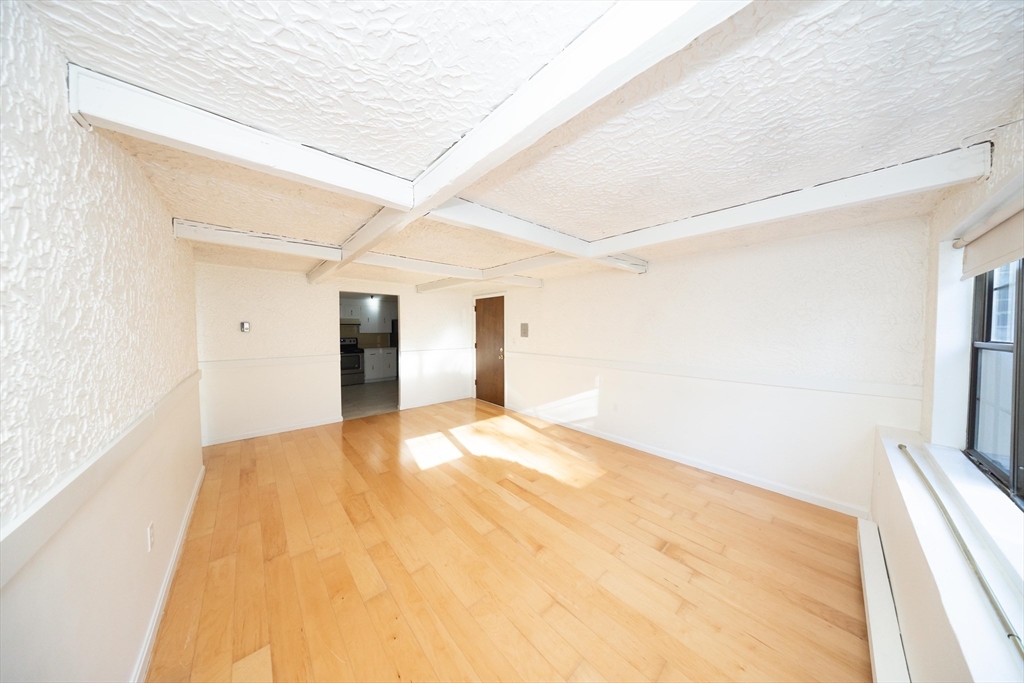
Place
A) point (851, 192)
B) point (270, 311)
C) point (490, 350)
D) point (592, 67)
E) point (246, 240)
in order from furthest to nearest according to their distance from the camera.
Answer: point (490, 350)
point (270, 311)
point (246, 240)
point (851, 192)
point (592, 67)

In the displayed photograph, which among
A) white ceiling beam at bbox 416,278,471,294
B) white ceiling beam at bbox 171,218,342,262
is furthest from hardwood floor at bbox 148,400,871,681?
white ceiling beam at bbox 416,278,471,294

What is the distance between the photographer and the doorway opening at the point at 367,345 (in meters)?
6.91

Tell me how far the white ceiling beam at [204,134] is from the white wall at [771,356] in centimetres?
294

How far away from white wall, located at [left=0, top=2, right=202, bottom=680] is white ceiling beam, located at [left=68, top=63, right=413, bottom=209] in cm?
6

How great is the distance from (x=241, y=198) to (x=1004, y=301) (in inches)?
153

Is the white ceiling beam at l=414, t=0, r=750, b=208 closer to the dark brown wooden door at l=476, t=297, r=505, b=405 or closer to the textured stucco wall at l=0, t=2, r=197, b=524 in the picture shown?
the textured stucco wall at l=0, t=2, r=197, b=524

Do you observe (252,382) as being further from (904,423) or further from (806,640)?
(904,423)

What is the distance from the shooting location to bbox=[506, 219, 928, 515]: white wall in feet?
7.02

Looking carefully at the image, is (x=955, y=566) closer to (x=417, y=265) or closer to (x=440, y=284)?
(x=417, y=265)

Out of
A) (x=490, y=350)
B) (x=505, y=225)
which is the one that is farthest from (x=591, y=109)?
(x=490, y=350)

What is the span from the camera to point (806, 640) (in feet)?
4.60

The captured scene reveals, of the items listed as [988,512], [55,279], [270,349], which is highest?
[55,279]

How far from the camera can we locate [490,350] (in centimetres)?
559

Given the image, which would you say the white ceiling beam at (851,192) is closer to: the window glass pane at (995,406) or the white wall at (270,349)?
the window glass pane at (995,406)
